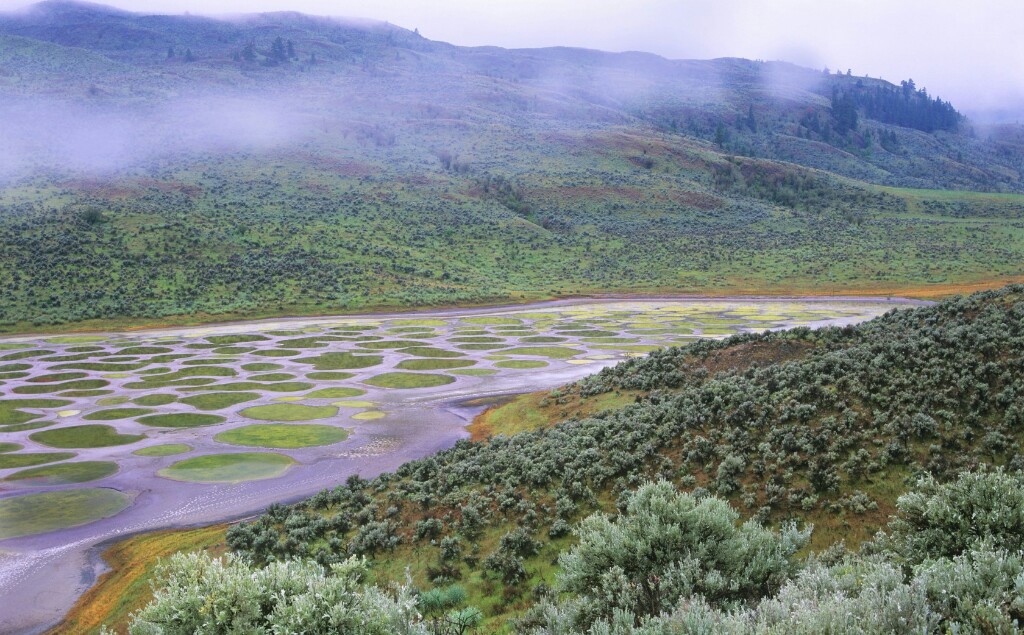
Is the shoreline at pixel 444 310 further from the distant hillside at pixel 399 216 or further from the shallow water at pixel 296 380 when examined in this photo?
the distant hillside at pixel 399 216

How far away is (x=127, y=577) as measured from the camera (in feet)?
65.8

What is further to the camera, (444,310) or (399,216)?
(399,216)

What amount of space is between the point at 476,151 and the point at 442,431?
14403cm

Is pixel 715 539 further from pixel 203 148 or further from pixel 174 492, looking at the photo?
pixel 203 148

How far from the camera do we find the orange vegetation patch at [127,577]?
705 inches

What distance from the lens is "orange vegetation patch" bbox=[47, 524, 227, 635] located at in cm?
1791

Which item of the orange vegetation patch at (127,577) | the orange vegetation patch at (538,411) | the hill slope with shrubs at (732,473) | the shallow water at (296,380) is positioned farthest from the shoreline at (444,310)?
the hill slope with shrubs at (732,473)

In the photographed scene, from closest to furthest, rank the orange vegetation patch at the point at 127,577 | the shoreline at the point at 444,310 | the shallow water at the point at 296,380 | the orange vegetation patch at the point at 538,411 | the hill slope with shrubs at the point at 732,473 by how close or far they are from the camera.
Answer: the hill slope with shrubs at the point at 732,473, the orange vegetation patch at the point at 127,577, the shallow water at the point at 296,380, the orange vegetation patch at the point at 538,411, the shoreline at the point at 444,310

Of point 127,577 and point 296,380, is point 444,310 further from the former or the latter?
point 127,577

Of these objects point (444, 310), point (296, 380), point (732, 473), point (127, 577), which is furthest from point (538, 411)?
point (444, 310)

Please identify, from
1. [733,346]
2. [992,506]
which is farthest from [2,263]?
[992,506]

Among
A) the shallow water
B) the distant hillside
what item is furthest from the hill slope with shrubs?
the distant hillside

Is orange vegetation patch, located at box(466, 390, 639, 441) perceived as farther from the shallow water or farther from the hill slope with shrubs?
the hill slope with shrubs

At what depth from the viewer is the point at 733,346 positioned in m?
31.5
